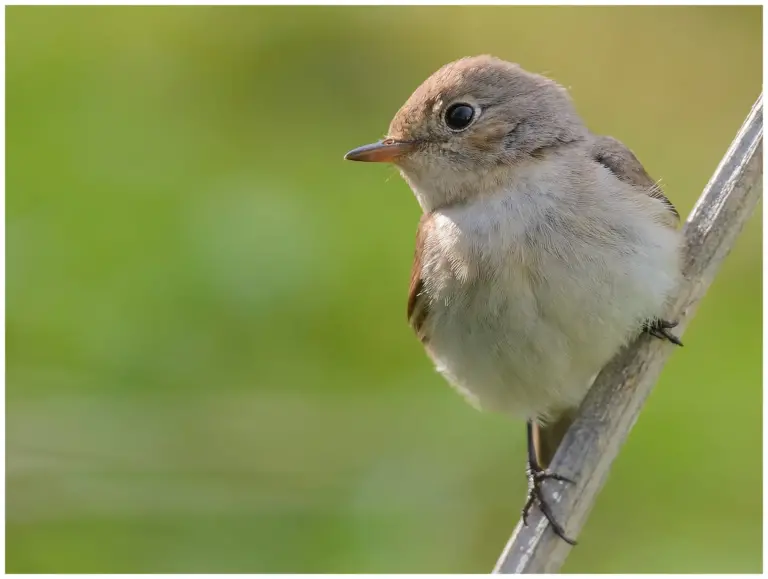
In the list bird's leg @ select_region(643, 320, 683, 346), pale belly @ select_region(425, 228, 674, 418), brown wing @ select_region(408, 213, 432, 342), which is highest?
brown wing @ select_region(408, 213, 432, 342)

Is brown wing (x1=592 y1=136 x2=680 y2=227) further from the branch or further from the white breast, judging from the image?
the branch

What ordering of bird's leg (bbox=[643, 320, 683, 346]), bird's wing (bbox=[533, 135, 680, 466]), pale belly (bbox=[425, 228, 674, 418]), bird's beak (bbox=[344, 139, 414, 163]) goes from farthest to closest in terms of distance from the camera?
bird's beak (bbox=[344, 139, 414, 163]), bird's wing (bbox=[533, 135, 680, 466]), bird's leg (bbox=[643, 320, 683, 346]), pale belly (bbox=[425, 228, 674, 418])

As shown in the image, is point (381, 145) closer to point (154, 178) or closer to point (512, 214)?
point (512, 214)

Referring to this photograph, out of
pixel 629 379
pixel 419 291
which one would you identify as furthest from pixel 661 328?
pixel 419 291

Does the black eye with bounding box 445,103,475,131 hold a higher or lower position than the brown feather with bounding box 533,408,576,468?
higher

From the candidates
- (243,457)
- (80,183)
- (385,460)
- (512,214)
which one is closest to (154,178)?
(80,183)

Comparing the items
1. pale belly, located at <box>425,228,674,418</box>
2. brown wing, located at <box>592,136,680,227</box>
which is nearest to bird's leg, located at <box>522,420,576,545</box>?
pale belly, located at <box>425,228,674,418</box>
